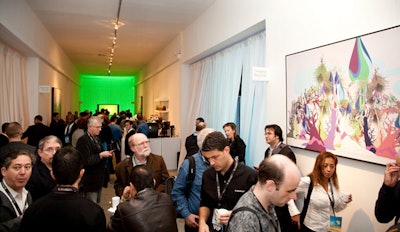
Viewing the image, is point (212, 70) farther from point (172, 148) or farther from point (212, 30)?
point (172, 148)

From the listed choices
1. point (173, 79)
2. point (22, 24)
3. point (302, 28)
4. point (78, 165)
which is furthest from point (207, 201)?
point (173, 79)

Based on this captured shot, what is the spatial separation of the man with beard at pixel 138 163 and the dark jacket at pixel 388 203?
1952mm

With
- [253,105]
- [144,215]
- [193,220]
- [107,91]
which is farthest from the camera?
[107,91]

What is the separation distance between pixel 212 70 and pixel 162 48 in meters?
4.72

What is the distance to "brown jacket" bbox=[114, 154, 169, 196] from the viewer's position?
120 inches

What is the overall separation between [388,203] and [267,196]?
134 cm

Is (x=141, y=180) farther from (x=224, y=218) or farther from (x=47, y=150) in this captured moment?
(x=47, y=150)

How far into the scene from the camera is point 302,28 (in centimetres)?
375

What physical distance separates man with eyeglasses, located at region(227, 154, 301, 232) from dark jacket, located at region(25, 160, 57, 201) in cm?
188

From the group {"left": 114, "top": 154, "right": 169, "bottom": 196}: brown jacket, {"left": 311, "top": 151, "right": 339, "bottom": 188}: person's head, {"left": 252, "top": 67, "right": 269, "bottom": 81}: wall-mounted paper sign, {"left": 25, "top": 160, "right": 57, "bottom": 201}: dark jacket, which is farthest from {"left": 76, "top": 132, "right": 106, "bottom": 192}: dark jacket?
{"left": 311, "top": 151, "right": 339, "bottom": 188}: person's head

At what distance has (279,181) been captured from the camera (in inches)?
57.2

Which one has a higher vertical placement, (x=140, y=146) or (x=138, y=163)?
(x=140, y=146)

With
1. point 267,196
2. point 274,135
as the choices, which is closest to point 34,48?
point 274,135

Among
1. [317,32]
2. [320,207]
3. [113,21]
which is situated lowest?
[320,207]
